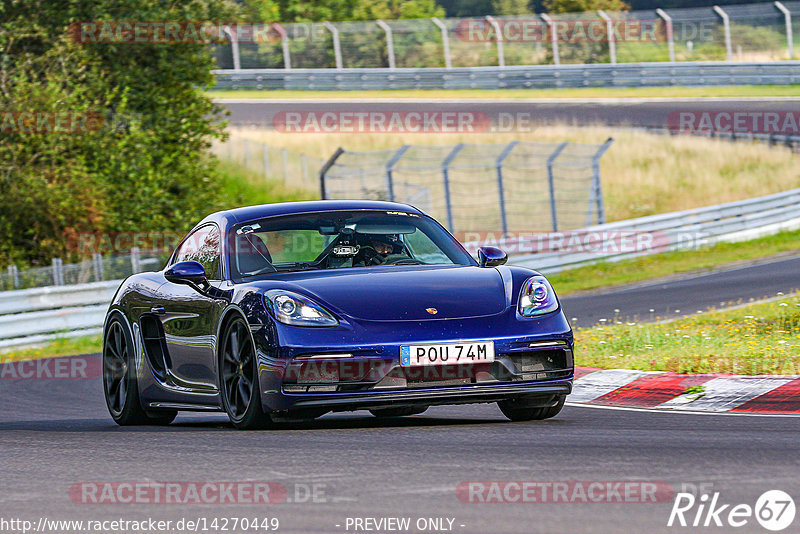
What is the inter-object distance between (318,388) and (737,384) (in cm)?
282

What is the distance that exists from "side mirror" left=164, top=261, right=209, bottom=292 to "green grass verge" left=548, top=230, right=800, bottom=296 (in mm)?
13981

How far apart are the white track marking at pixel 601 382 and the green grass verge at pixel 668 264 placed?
39.0ft

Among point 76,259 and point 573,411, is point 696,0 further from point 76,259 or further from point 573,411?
point 573,411

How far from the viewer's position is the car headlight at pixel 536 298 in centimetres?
768

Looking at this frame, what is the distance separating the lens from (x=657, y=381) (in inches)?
364

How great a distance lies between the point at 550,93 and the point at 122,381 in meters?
35.4

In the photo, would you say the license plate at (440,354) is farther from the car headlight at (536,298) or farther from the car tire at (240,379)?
the car tire at (240,379)

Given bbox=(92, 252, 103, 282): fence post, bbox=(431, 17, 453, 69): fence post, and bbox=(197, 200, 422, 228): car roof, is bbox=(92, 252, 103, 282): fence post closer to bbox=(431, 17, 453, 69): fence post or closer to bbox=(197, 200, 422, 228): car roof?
bbox=(197, 200, 422, 228): car roof

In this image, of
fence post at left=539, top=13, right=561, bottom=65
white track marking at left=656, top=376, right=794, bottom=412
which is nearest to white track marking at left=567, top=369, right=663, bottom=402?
white track marking at left=656, top=376, right=794, bottom=412

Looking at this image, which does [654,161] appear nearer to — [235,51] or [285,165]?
[285,165]

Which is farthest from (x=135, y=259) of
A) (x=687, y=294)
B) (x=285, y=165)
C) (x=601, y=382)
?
(x=285, y=165)

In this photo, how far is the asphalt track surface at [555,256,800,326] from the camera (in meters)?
17.0

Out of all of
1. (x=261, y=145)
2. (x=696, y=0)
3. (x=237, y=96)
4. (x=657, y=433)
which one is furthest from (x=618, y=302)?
(x=696, y=0)

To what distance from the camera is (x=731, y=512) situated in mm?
4828
